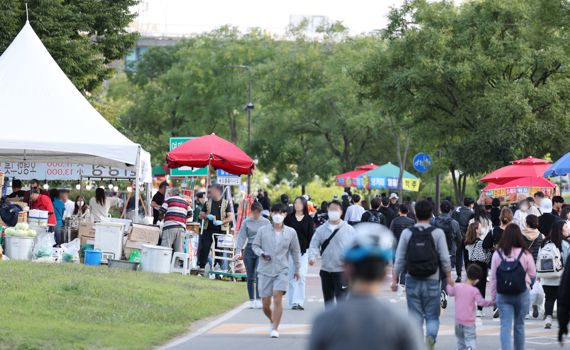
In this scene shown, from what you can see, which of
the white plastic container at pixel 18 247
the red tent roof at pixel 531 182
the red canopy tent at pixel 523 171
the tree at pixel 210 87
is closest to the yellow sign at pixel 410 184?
the red canopy tent at pixel 523 171

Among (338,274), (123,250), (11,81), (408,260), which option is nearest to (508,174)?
(123,250)

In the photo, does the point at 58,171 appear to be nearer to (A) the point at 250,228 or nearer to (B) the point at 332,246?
(A) the point at 250,228

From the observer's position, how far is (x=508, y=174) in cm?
2844

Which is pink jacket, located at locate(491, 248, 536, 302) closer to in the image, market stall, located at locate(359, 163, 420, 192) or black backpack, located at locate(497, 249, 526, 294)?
black backpack, located at locate(497, 249, 526, 294)

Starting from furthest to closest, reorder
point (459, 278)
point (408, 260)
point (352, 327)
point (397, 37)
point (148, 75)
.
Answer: point (148, 75) → point (397, 37) → point (459, 278) → point (408, 260) → point (352, 327)

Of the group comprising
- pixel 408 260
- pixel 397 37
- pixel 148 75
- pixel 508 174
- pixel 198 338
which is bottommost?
pixel 198 338

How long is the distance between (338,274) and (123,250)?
10314 mm

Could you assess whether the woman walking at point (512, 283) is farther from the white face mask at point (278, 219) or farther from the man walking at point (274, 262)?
the white face mask at point (278, 219)

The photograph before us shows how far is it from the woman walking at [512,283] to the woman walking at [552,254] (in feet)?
13.9

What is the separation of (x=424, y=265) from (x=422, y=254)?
111 mm

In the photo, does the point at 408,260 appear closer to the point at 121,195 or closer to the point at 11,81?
the point at 11,81

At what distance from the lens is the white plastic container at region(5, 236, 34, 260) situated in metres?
22.3

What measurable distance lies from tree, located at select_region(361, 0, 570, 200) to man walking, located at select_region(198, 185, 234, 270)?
42.0 ft

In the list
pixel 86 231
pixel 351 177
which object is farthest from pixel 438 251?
pixel 351 177
